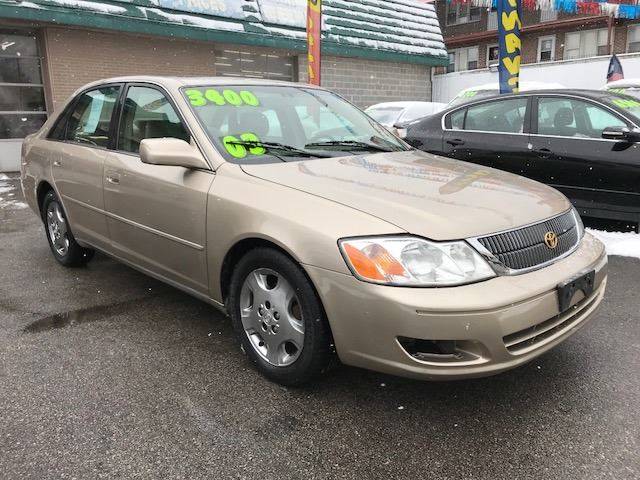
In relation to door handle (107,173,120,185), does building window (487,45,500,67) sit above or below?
above

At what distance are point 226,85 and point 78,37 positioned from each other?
31.1ft

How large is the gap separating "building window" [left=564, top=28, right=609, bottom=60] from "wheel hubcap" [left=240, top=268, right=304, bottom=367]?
28.3m

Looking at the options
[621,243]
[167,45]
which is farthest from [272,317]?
[167,45]

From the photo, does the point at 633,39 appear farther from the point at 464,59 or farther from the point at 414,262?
the point at 414,262

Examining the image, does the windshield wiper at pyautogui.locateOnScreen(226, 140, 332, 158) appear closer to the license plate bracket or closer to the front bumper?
the front bumper

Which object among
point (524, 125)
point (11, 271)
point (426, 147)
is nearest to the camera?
point (11, 271)

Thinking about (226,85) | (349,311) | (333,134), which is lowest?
(349,311)

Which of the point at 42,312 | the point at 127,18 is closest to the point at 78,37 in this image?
the point at 127,18

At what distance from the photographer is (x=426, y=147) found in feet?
21.5

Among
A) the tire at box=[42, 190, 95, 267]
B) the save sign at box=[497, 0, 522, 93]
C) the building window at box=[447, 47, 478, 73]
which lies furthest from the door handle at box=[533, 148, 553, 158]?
the building window at box=[447, 47, 478, 73]

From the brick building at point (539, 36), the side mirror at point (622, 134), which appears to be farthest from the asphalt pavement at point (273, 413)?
the brick building at point (539, 36)

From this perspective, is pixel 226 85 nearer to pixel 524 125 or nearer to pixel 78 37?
pixel 524 125

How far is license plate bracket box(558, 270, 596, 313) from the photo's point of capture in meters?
2.46

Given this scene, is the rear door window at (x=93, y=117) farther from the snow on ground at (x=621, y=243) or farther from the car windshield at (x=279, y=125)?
the snow on ground at (x=621, y=243)
